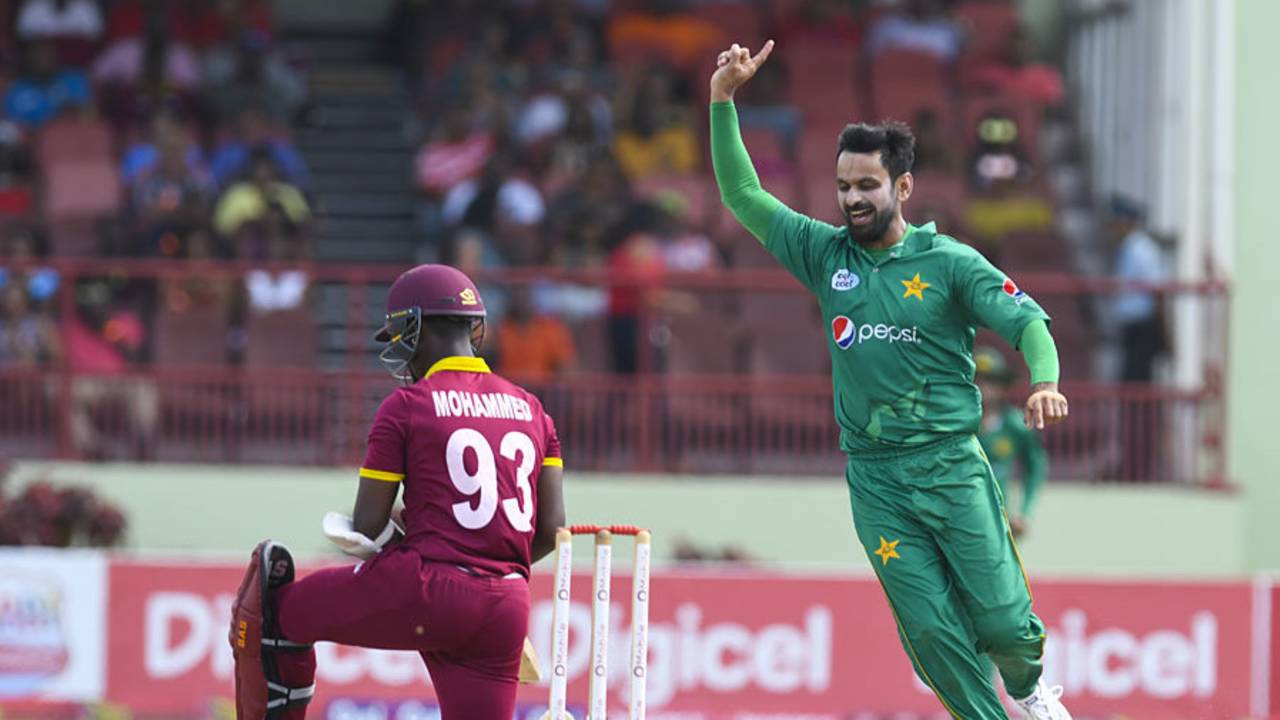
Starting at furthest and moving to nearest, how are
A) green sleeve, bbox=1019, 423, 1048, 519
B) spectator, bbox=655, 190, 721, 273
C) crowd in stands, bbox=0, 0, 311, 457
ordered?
1. spectator, bbox=655, 190, 721, 273
2. crowd in stands, bbox=0, 0, 311, 457
3. green sleeve, bbox=1019, 423, 1048, 519

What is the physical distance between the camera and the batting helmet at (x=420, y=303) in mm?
6852

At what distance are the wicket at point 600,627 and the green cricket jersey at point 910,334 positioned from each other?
0.83 metres

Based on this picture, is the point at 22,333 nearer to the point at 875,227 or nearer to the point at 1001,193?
the point at 1001,193

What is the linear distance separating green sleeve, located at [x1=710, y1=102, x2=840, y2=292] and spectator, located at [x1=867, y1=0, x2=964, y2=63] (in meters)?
12.2

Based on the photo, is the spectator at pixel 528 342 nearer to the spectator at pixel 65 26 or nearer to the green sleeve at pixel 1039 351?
the spectator at pixel 65 26

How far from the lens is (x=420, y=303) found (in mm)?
6852

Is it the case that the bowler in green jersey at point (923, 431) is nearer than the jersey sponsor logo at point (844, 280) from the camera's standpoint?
Yes

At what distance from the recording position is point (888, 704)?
13.4 meters

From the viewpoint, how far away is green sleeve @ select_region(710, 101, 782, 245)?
24.9 feet

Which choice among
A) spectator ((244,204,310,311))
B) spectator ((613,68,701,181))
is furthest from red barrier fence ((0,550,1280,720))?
spectator ((613,68,701,181))

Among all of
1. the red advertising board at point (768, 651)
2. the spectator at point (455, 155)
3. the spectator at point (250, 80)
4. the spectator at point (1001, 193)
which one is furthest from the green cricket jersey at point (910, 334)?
the spectator at point (250, 80)

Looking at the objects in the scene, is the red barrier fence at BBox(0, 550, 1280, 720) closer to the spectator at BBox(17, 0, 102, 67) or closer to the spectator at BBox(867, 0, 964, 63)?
the spectator at BBox(17, 0, 102, 67)

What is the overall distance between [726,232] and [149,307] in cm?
449

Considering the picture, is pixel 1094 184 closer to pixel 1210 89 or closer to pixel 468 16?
pixel 1210 89
